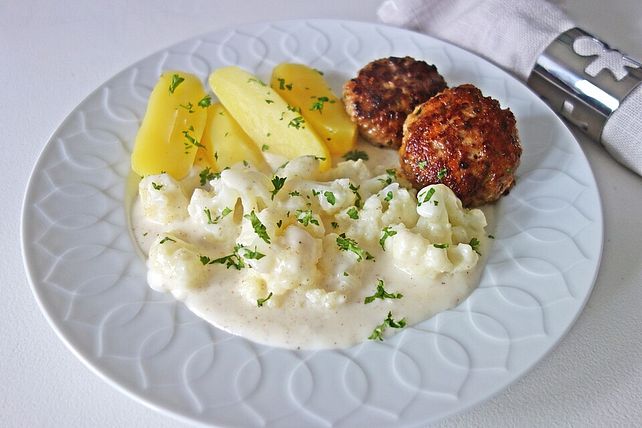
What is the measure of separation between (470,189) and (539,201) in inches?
12.2

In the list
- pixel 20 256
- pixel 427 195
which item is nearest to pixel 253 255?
pixel 427 195

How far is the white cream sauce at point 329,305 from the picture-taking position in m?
2.43

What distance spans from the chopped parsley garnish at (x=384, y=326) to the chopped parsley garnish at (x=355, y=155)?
1.04 m

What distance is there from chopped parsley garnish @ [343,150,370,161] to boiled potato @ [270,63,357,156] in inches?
0.8

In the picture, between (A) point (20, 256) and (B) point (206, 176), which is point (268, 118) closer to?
(B) point (206, 176)

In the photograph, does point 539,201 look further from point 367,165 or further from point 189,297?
point 189,297

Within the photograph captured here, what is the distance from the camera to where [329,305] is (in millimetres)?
→ 2486

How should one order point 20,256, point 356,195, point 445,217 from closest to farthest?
point 445,217 < point 356,195 < point 20,256

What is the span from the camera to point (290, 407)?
2174mm

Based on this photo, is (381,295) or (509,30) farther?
(509,30)

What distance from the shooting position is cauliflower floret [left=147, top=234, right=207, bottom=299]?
2.55 meters

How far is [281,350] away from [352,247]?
50 centimetres

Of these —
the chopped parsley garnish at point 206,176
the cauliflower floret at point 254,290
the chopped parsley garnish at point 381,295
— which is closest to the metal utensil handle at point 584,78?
the chopped parsley garnish at point 381,295

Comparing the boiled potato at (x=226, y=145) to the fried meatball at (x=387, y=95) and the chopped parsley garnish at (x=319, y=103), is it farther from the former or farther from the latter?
the fried meatball at (x=387, y=95)
